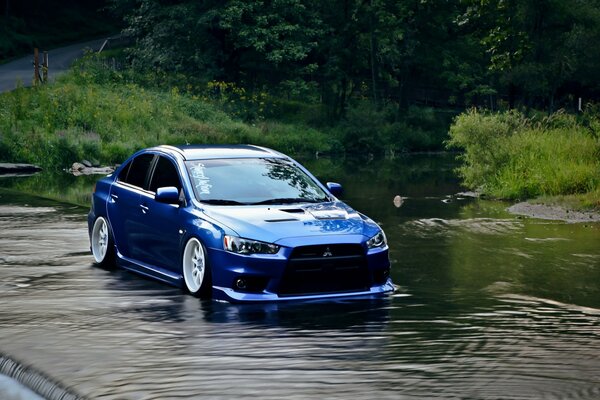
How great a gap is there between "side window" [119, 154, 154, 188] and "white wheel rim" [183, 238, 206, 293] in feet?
5.62

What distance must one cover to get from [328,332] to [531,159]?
18889mm

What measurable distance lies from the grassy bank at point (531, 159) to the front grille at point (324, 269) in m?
13.2

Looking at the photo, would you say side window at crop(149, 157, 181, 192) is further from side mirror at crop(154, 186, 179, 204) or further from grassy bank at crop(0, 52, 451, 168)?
grassy bank at crop(0, 52, 451, 168)

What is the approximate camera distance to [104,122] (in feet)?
142

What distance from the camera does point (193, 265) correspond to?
12250mm

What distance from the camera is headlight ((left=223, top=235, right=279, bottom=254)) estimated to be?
11484 millimetres

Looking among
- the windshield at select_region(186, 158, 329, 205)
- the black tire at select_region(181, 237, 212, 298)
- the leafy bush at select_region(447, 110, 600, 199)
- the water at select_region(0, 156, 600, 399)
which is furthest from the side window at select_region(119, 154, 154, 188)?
the leafy bush at select_region(447, 110, 600, 199)

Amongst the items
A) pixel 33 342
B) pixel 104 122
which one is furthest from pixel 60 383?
pixel 104 122

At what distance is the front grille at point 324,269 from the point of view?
1157 centimetres

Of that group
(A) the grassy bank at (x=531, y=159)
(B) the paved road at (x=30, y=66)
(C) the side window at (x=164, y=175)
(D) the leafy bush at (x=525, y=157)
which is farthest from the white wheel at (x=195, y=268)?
(B) the paved road at (x=30, y=66)

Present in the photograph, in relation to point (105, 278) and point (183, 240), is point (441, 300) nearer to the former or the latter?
point (183, 240)

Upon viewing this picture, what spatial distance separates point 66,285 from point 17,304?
48.2 inches

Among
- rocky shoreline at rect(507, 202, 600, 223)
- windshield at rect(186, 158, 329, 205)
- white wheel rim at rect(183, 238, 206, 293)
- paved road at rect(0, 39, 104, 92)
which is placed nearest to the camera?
white wheel rim at rect(183, 238, 206, 293)

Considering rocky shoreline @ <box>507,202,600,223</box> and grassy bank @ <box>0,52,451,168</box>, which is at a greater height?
grassy bank @ <box>0,52,451,168</box>
